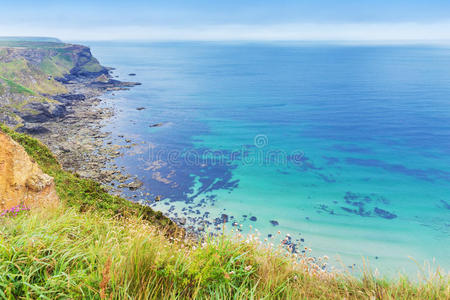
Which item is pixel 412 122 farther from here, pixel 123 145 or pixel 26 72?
pixel 26 72

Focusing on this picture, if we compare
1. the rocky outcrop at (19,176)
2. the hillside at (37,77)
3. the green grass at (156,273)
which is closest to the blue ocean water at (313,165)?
→ the green grass at (156,273)

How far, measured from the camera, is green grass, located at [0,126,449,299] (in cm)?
304

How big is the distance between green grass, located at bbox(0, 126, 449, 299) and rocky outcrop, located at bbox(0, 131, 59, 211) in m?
10.3

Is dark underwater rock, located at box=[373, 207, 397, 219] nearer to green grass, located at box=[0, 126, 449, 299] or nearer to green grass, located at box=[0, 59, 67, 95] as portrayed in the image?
green grass, located at box=[0, 126, 449, 299]

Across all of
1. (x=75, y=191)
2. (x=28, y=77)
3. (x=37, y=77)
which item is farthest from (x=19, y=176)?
(x=37, y=77)

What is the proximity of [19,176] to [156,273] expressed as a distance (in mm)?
13743

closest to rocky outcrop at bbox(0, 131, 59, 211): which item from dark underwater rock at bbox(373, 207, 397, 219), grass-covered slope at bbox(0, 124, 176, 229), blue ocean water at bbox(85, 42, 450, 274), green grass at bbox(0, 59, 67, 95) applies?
grass-covered slope at bbox(0, 124, 176, 229)

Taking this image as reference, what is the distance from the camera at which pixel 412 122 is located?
61.7 m

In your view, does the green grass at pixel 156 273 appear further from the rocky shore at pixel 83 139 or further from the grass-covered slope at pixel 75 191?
the rocky shore at pixel 83 139

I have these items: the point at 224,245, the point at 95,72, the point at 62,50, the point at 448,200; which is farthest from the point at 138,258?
the point at 62,50

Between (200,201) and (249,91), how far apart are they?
7525 centimetres

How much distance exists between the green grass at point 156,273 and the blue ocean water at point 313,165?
1.46 meters

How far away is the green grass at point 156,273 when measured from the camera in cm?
304

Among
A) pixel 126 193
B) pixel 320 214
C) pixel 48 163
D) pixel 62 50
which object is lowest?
pixel 320 214
